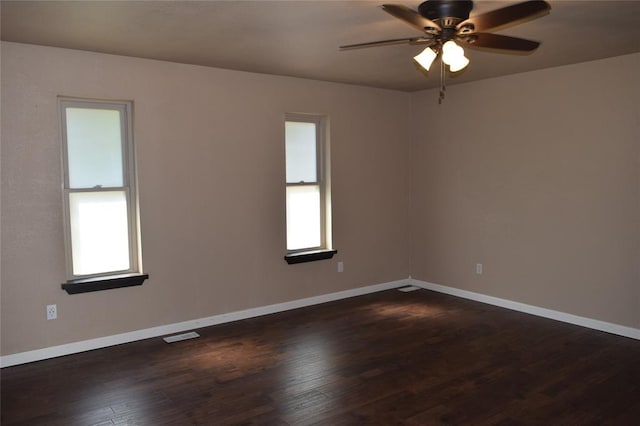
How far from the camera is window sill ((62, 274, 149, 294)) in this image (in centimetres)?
385

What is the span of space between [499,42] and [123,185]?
10.2 ft

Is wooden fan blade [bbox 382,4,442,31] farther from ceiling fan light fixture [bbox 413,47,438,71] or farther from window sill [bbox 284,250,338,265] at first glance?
window sill [bbox 284,250,338,265]

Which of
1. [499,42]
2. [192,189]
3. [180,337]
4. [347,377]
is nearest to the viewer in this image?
[499,42]

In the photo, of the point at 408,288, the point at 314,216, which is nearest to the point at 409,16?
the point at 314,216

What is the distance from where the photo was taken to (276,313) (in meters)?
4.95

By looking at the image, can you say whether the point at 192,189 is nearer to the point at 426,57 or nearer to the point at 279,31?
the point at 279,31

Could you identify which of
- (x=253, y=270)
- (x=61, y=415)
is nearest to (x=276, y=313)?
(x=253, y=270)

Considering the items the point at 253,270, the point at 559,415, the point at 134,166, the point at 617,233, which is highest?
the point at 134,166

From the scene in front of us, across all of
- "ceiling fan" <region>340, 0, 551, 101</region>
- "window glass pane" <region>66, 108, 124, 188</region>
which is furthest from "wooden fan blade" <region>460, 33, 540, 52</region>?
"window glass pane" <region>66, 108, 124, 188</region>

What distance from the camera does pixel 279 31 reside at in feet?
10.7

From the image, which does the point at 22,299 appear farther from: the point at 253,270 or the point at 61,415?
the point at 253,270

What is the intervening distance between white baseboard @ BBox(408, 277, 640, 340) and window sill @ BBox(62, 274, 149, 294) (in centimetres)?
331

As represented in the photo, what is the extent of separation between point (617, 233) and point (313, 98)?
3.09 m

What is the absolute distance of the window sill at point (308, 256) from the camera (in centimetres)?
506
